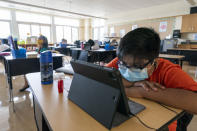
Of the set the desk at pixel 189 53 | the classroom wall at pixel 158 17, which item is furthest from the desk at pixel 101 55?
the desk at pixel 189 53

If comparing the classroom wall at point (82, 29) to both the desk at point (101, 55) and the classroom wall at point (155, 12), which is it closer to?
the classroom wall at point (155, 12)

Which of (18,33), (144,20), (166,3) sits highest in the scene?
(166,3)

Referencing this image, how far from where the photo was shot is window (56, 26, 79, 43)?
982 centimetres

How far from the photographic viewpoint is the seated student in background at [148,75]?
61 cm

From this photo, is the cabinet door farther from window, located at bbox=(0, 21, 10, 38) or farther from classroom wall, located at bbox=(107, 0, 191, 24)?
window, located at bbox=(0, 21, 10, 38)

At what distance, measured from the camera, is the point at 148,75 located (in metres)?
0.78

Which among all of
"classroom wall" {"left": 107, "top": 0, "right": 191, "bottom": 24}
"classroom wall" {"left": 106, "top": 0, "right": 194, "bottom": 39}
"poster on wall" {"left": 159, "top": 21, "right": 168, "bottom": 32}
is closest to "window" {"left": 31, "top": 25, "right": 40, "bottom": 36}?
"classroom wall" {"left": 107, "top": 0, "right": 191, "bottom": 24}

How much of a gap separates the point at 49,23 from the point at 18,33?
2.27 m

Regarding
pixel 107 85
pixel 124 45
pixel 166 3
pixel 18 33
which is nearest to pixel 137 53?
pixel 124 45

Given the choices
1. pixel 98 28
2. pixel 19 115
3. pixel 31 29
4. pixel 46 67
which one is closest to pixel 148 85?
pixel 46 67

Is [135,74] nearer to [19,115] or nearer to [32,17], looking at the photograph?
[19,115]

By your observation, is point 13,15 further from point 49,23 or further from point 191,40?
point 191,40

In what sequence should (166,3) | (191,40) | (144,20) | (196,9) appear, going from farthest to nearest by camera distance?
(144,20)
(166,3)
(191,40)
(196,9)

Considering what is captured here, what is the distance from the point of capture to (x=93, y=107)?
1.79 feet
